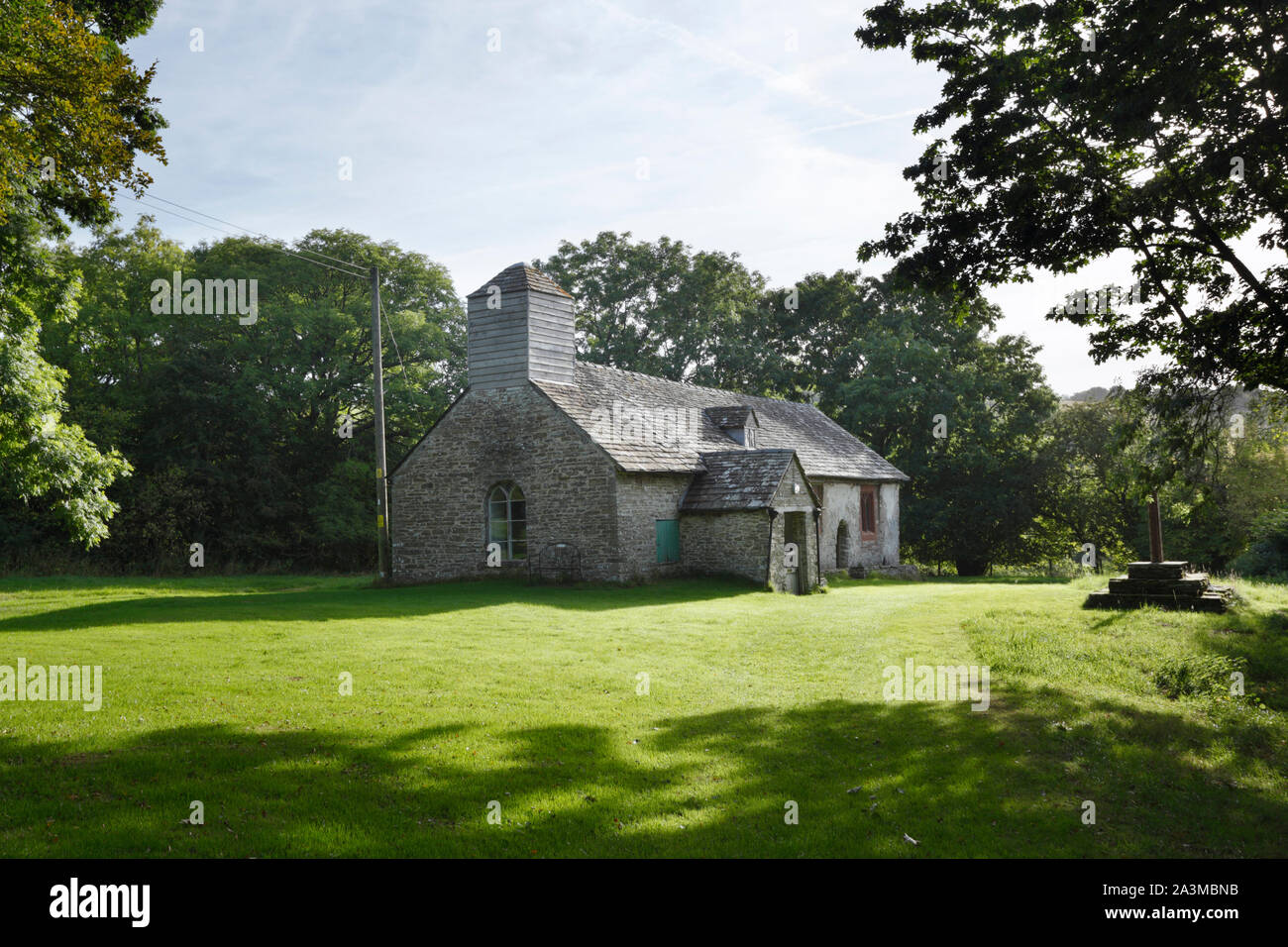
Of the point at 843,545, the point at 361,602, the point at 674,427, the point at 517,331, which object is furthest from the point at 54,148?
the point at 843,545

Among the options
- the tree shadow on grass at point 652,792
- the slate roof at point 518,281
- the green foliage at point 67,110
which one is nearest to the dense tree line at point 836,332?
the green foliage at point 67,110

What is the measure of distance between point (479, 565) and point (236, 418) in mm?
16598

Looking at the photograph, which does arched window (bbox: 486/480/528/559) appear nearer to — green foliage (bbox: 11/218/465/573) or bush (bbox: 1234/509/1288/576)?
green foliage (bbox: 11/218/465/573)

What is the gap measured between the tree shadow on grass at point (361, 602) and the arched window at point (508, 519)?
1232 mm

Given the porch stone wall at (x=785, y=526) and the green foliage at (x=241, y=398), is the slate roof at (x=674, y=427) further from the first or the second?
the green foliage at (x=241, y=398)

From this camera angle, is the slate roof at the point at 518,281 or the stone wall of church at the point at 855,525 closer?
the slate roof at the point at 518,281

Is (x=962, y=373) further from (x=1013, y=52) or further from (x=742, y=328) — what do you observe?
(x=1013, y=52)

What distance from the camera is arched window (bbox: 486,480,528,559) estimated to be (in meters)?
25.5

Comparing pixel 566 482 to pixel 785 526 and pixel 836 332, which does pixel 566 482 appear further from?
pixel 836 332

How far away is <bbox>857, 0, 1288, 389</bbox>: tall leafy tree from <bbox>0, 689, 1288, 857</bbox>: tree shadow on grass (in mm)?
6726

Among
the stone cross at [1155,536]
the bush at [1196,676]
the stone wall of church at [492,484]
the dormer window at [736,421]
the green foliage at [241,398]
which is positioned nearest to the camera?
the bush at [1196,676]

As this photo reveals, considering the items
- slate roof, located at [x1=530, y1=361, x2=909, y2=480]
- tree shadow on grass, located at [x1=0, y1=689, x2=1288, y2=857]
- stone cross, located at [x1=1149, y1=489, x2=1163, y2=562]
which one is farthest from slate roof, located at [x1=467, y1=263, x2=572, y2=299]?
tree shadow on grass, located at [x1=0, y1=689, x2=1288, y2=857]

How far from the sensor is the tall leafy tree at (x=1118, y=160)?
1037 cm
